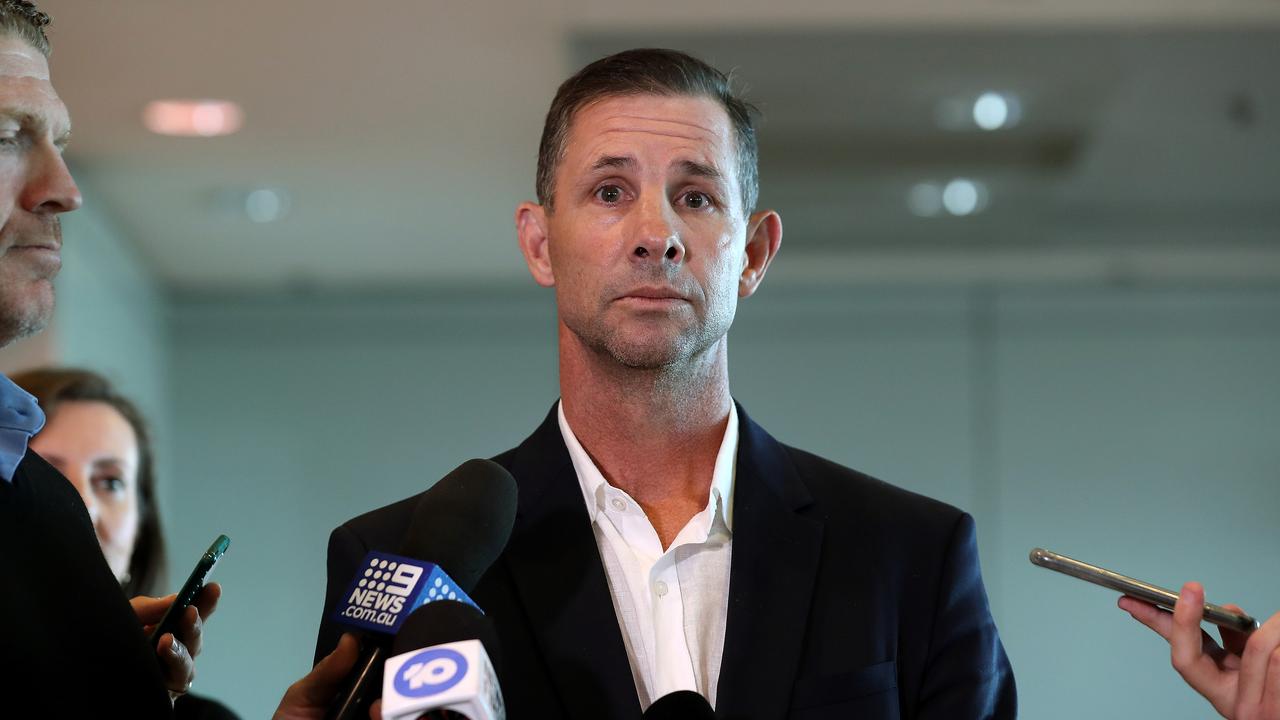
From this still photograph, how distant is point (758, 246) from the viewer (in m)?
1.76

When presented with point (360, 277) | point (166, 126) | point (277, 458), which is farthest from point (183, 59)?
point (277, 458)

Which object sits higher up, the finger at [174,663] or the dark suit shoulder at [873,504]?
the dark suit shoulder at [873,504]

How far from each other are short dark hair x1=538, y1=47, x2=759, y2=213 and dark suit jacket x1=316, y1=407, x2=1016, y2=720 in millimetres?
337

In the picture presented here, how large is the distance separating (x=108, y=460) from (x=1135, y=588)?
1.84m

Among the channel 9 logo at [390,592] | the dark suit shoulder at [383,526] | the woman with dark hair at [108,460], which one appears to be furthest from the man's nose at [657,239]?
the woman with dark hair at [108,460]

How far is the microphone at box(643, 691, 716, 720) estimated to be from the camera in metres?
1.19

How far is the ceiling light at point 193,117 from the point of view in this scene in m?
4.39

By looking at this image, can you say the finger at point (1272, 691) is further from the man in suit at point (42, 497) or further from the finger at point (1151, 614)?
the man in suit at point (42, 497)

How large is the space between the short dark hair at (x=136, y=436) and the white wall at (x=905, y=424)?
330 centimetres

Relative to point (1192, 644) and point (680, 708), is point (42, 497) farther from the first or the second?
point (1192, 644)

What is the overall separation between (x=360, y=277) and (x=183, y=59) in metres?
2.00

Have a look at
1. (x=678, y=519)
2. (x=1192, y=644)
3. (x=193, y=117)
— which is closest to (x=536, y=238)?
(x=678, y=519)

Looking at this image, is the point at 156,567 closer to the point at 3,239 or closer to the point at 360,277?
the point at 3,239

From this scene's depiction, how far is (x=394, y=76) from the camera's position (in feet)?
13.7
